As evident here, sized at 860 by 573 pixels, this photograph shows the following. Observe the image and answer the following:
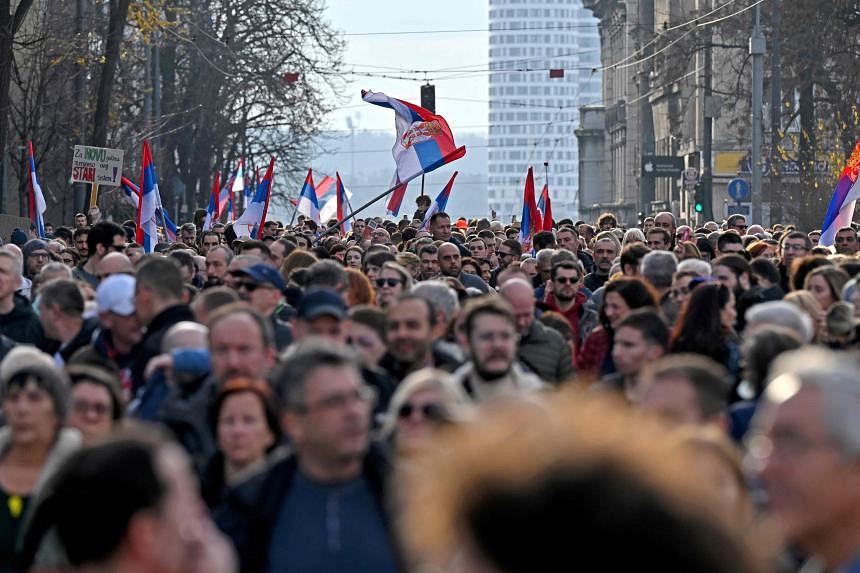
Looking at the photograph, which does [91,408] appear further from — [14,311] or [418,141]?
[418,141]

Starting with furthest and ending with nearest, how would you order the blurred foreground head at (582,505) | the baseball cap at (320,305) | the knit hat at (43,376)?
the baseball cap at (320,305), the knit hat at (43,376), the blurred foreground head at (582,505)

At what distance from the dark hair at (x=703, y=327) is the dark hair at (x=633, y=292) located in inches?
23.6

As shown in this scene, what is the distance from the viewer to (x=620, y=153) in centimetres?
11262

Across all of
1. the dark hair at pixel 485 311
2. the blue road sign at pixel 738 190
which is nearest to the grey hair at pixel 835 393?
the dark hair at pixel 485 311

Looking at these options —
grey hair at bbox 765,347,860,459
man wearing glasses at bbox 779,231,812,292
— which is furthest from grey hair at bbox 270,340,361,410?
man wearing glasses at bbox 779,231,812,292

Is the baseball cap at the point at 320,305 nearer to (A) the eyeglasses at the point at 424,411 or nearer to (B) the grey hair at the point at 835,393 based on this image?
(A) the eyeglasses at the point at 424,411

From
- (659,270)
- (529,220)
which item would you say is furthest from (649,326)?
(529,220)

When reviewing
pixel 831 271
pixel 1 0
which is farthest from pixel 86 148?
pixel 831 271

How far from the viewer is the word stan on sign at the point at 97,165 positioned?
82.2 feet

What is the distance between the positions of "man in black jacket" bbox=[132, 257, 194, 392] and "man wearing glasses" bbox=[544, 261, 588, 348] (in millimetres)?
4046

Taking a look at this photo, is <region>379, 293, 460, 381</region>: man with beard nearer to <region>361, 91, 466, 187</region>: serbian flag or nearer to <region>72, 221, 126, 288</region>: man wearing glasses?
<region>72, 221, 126, 288</region>: man wearing glasses

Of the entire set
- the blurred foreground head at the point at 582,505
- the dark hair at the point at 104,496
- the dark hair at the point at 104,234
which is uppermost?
the dark hair at the point at 104,234

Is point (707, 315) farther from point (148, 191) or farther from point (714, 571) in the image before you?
point (148, 191)

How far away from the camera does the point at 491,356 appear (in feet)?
24.1
